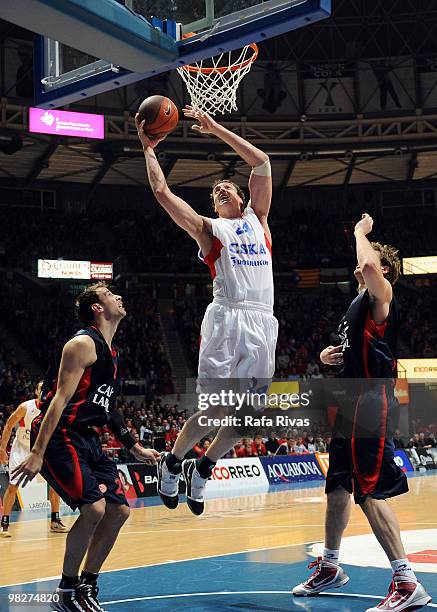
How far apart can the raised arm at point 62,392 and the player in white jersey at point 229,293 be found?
79cm

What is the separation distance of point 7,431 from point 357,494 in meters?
5.56

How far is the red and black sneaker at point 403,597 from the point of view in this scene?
5648mm

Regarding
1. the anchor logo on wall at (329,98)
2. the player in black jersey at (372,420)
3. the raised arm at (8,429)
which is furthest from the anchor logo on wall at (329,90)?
the player in black jersey at (372,420)

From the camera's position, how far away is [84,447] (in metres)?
5.79

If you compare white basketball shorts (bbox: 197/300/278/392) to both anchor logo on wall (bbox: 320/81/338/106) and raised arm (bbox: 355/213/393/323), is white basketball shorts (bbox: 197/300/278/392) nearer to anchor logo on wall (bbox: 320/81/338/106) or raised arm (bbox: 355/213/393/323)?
raised arm (bbox: 355/213/393/323)

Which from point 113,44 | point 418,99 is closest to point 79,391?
point 113,44

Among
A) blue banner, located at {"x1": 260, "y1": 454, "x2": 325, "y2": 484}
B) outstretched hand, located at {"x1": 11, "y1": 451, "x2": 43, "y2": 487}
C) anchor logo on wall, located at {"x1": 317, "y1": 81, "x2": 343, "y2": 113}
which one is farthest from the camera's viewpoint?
anchor logo on wall, located at {"x1": 317, "y1": 81, "x2": 343, "y2": 113}

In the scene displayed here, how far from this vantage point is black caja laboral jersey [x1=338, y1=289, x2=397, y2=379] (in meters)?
6.07

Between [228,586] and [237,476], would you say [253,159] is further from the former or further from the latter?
[237,476]

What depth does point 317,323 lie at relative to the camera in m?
28.6

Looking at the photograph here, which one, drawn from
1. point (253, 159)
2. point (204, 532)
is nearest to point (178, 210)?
point (253, 159)

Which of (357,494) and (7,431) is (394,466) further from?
(7,431)

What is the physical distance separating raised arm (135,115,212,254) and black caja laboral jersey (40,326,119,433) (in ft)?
3.72

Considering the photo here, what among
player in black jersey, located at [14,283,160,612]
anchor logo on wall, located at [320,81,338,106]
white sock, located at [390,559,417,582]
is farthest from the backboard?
anchor logo on wall, located at [320,81,338,106]
